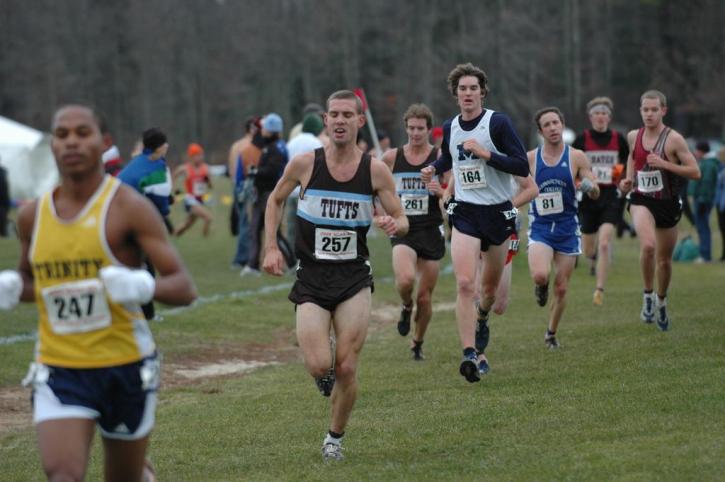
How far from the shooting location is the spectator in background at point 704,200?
1013 inches

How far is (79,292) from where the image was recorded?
5.57 metres

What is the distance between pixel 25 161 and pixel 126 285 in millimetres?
38425

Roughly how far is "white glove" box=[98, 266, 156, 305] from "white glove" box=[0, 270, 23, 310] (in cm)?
56

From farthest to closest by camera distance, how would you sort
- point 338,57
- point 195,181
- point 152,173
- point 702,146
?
point 338,57
point 195,181
point 702,146
point 152,173

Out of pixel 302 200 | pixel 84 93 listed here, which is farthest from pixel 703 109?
pixel 302 200

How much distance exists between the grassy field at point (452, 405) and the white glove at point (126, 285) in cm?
269

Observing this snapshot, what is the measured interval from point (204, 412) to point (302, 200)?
2853mm

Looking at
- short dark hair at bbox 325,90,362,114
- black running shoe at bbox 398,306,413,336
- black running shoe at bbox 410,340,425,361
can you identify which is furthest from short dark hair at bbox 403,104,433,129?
short dark hair at bbox 325,90,362,114

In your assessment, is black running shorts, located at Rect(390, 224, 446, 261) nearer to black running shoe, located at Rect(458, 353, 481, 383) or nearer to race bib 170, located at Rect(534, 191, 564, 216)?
race bib 170, located at Rect(534, 191, 564, 216)

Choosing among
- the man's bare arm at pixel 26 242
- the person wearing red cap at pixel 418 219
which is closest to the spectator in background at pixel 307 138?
the person wearing red cap at pixel 418 219

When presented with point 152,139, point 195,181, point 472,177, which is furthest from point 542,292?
point 195,181

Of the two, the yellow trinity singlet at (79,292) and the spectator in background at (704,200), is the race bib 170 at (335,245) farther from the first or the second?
the spectator in background at (704,200)

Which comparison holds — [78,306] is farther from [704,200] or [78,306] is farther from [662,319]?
[704,200]

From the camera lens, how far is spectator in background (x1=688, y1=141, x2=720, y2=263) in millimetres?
25734
